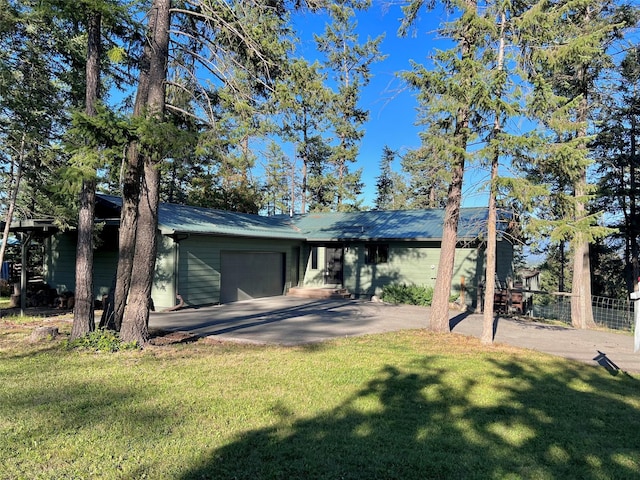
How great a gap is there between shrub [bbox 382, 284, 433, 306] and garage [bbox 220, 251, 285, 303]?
4.46 m

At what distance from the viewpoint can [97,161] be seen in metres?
5.97

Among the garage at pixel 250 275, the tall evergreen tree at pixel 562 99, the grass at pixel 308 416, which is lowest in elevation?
the grass at pixel 308 416

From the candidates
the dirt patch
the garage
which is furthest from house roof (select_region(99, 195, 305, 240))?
the dirt patch

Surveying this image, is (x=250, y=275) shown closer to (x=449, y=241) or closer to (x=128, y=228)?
(x=128, y=228)

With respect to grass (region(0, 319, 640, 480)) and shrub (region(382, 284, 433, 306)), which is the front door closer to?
shrub (region(382, 284, 433, 306))

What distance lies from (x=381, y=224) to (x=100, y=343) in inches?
537

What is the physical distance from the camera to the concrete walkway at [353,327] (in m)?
8.12

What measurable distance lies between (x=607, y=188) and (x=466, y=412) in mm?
18296

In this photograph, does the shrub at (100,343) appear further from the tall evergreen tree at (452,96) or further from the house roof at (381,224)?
the house roof at (381,224)

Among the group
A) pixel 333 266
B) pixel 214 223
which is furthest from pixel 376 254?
pixel 214 223

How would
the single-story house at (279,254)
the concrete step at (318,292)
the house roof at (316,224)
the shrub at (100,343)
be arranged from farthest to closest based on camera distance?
the concrete step at (318,292), the house roof at (316,224), the single-story house at (279,254), the shrub at (100,343)

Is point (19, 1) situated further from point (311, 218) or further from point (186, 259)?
point (311, 218)

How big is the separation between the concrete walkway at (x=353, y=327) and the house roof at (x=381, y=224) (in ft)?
11.4

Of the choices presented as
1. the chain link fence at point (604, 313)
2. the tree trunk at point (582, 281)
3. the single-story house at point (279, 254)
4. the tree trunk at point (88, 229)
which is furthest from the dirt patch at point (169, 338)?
the tree trunk at point (582, 281)
